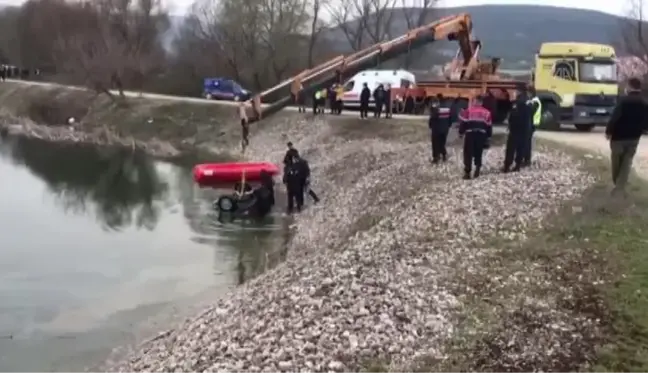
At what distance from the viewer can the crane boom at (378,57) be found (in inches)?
1276

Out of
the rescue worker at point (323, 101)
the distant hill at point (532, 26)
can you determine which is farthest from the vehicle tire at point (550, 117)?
the distant hill at point (532, 26)

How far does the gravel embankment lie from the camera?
10.2 m

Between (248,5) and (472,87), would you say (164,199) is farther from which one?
(248,5)

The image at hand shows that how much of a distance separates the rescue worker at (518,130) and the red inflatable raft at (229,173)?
7.80 metres

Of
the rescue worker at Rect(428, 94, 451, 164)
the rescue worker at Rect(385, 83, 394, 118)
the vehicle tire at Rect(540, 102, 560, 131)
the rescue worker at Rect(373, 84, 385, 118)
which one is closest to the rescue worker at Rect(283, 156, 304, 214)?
the rescue worker at Rect(428, 94, 451, 164)

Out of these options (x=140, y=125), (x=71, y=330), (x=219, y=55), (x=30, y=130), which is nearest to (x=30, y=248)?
(x=71, y=330)

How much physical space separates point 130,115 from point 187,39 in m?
21.2

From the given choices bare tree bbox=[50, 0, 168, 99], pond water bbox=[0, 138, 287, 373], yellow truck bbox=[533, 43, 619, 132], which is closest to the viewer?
pond water bbox=[0, 138, 287, 373]

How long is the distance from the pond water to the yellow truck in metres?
11.9

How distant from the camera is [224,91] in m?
54.9

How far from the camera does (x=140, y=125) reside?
160ft

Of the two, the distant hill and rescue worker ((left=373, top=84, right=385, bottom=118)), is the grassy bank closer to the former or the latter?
rescue worker ((left=373, top=84, right=385, bottom=118))

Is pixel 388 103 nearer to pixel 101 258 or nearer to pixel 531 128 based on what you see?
pixel 531 128

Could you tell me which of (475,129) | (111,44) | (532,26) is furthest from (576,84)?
(532,26)
